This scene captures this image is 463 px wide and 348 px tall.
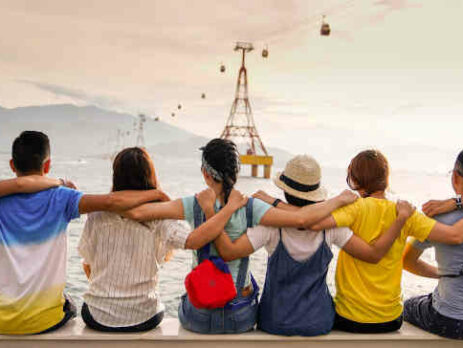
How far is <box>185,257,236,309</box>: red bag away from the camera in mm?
1693

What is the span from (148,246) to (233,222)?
0.36 m

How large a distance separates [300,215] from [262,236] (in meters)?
0.18

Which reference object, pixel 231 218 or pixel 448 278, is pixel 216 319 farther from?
pixel 448 278

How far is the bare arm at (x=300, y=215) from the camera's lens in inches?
69.9

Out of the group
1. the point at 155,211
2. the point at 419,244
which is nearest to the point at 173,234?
the point at 155,211

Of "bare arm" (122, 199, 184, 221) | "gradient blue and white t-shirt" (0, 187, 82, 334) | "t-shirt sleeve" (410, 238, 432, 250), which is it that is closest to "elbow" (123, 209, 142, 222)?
"bare arm" (122, 199, 184, 221)

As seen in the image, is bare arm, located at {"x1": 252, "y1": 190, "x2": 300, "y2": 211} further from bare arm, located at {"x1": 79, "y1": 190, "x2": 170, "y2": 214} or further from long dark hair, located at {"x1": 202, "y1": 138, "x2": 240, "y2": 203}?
bare arm, located at {"x1": 79, "y1": 190, "x2": 170, "y2": 214}

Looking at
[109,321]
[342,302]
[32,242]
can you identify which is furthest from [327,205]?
[32,242]

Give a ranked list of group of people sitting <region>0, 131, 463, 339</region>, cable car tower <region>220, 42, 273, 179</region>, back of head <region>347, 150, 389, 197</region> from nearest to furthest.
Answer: group of people sitting <region>0, 131, 463, 339</region> < back of head <region>347, 150, 389, 197</region> < cable car tower <region>220, 42, 273, 179</region>

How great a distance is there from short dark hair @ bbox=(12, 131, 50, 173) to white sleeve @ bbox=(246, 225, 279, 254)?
0.90 m

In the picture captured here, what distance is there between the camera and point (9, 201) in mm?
1814

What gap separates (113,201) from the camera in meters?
1.77

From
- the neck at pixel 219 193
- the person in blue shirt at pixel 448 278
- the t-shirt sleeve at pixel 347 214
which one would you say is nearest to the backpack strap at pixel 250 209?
the neck at pixel 219 193

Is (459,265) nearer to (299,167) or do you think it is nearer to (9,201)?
(299,167)
